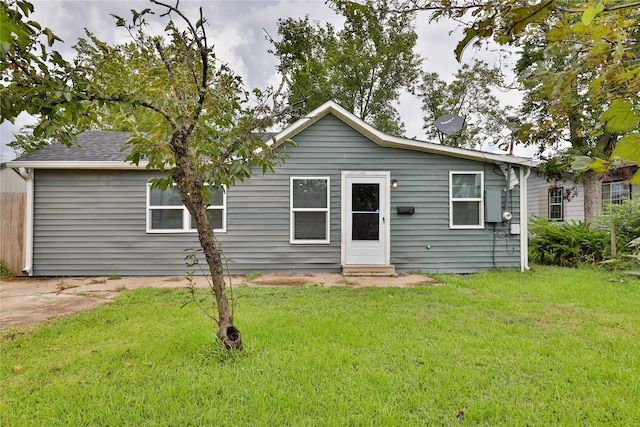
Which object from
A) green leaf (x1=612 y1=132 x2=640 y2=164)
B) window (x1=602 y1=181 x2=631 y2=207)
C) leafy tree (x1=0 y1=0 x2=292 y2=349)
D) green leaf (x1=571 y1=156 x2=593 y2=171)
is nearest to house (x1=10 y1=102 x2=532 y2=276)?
leafy tree (x1=0 y1=0 x2=292 y2=349)

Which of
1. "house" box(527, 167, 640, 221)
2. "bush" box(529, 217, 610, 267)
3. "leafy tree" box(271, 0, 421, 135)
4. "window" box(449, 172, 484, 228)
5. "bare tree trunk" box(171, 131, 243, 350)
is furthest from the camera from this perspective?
"leafy tree" box(271, 0, 421, 135)

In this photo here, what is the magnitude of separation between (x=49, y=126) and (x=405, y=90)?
17.3 m

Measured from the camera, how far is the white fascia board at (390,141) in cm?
677

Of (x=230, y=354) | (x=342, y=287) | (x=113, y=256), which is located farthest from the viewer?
(x=113, y=256)

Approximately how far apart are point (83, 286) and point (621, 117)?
24.5 feet

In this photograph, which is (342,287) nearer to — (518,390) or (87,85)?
(518,390)

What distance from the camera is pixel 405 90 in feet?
55.4

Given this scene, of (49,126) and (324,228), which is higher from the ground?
(49,126)

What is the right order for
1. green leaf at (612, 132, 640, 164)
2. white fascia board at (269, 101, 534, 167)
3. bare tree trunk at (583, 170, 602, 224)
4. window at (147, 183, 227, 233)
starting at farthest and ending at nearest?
bare tree trunk at (583, 170, 602, 224) < window at (147, 183, 227, 233) < white fascia board at (269, 101, 534, 167) < green leaf at (612, 132, 640, 164)

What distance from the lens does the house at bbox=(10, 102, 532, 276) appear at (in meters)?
6.85

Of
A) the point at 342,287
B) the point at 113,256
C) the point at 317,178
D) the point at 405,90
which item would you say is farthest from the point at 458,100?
the point at 113,256

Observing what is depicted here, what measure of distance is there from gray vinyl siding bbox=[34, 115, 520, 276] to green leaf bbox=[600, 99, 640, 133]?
642cm

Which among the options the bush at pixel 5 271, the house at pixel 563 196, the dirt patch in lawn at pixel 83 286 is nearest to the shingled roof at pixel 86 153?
the bush at pixel 5 271

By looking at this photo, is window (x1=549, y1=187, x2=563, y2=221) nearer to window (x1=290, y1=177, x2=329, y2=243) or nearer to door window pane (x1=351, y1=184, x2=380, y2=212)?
door window pane (x1=351, y1=184, x2=380, y2=212)
